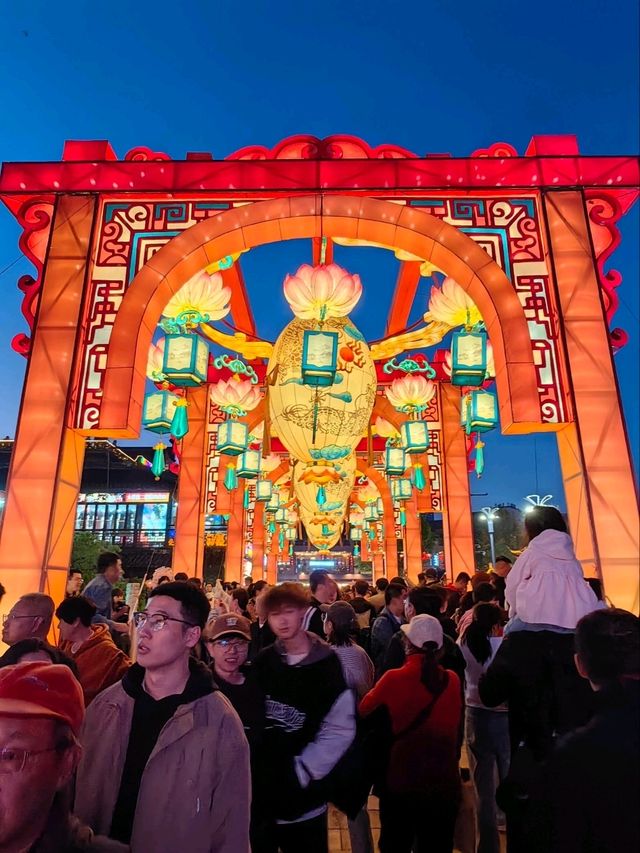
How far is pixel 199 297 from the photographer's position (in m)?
7.82

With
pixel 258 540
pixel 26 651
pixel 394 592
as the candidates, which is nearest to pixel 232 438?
pixel 394 592

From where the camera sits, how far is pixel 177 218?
722cm

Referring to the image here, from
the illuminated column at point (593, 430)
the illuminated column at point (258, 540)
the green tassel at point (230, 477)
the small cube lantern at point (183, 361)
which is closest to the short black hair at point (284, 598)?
the illuminated column at point (593, 430)

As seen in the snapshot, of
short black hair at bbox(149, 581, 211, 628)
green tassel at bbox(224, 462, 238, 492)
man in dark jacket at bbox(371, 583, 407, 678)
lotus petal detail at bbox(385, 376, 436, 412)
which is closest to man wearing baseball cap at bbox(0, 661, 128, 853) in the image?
short black hair at bbox(149, 581, 211, 628)

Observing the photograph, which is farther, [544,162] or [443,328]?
[443,328]

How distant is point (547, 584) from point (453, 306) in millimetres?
6052

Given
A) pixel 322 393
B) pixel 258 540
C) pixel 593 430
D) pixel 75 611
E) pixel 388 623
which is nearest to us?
pixel 75 611

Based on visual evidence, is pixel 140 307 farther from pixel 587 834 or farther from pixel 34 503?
pixel 587 834

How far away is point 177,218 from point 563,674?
687 cm

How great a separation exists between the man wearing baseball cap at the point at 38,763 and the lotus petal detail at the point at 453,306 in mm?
7593

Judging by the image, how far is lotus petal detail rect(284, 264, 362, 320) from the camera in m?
7.57

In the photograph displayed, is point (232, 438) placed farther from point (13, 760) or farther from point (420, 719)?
point (13, 760)

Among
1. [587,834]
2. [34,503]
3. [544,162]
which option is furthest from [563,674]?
[544,162]

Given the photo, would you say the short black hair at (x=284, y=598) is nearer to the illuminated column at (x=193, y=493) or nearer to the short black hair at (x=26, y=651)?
the short black hair at (x=26, y=651)
